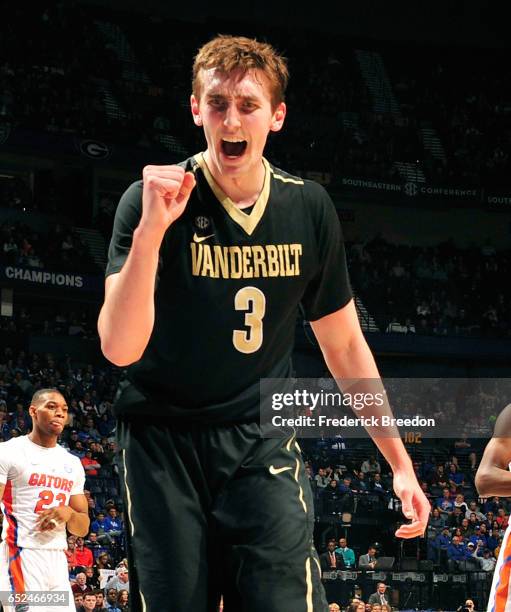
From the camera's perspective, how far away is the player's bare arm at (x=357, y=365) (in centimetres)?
357

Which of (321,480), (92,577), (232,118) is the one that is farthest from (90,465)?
(232,118)

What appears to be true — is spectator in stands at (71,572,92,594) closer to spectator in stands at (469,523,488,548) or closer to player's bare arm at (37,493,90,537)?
player's bare arm at (37,493,90,537)

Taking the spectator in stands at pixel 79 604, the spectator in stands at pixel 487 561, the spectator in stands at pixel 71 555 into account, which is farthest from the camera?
the spectator in stands at pixel 487 561

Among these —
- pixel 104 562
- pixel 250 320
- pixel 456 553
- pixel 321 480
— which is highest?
pixel 250 320

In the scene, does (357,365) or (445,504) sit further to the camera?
(445,504)

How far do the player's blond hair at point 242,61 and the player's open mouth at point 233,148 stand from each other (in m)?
0.17

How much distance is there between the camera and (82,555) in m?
15.3

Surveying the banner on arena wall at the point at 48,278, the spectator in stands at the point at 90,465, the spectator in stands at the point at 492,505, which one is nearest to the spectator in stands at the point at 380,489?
the spectator in stands at the point at 492,505

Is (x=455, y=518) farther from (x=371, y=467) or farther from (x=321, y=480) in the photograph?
(x=321, y=480)

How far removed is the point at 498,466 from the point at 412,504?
5.44 feet

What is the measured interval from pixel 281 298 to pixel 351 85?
31680mm

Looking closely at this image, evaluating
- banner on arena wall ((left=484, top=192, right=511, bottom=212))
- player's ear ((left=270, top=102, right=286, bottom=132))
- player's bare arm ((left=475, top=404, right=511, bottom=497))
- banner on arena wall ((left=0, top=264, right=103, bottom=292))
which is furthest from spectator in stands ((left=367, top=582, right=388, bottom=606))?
banner on arena wall ((left=484, top=192, right=511, bottom=212))

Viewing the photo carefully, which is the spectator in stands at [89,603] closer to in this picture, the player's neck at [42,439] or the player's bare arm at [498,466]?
the player's neck at [42,439]

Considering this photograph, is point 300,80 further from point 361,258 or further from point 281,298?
point 281,298
